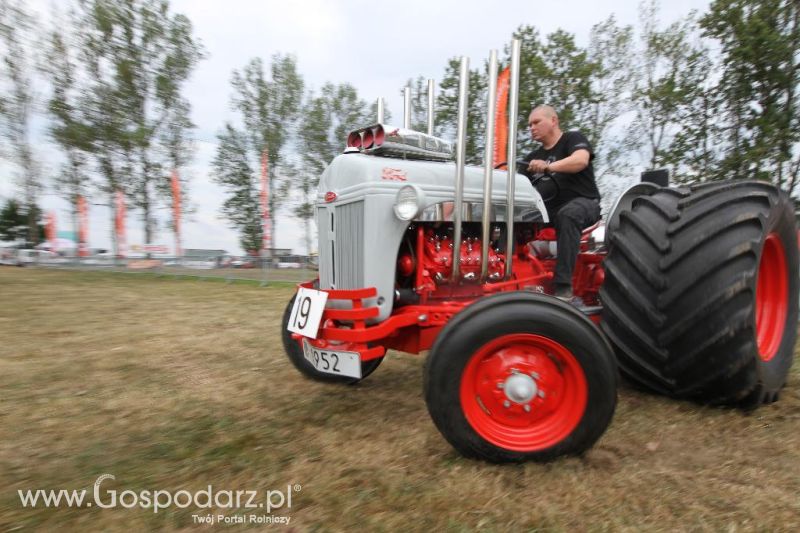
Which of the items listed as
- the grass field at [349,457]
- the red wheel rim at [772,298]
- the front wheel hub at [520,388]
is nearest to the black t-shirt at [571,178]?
the red wheel rim at [772,298]

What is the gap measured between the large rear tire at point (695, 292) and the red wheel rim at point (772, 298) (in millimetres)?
320

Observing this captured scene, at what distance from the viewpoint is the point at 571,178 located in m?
3.63

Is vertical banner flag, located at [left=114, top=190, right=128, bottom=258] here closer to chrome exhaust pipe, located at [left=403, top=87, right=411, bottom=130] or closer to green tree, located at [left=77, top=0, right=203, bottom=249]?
green tree, located at [left=77, top=0, right=203, bottom=249]

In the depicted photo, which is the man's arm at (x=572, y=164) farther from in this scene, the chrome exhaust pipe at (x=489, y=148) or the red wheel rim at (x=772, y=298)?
the red wheel rim at (x=772, y=298)

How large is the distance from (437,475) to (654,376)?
4.64 ft

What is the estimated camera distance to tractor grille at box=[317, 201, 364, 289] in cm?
287

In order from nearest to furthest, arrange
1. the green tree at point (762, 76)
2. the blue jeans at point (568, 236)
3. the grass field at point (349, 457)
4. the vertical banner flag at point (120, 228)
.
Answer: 1. the grass field at point (349, 457)
2. the blue jeans at point (568, 236)
3. the green tree at point (762, 76)
4. the vertical banner flag at point (120, 228)

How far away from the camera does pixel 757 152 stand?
15.6 meters

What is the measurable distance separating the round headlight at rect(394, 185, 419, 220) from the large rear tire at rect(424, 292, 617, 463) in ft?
2.09

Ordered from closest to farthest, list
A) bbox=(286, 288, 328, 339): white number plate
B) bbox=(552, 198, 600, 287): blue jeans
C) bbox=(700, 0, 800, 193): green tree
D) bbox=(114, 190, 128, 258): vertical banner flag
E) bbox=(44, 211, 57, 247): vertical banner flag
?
bbox=(286, 288, 328, 339): white number plate
bbox=(552, 198, 600, 287): blue jeans
bbox=(700, 0, 800, 193): green tree
bbox=(114, 190, 128, 258): vertical banner flag
bbox=(44, 211, 57, 247): vertical banner flag

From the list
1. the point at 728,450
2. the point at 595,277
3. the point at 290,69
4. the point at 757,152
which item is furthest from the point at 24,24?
the point at 757,152

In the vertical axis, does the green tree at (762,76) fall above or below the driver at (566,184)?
above

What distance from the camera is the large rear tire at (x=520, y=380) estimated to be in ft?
7.38

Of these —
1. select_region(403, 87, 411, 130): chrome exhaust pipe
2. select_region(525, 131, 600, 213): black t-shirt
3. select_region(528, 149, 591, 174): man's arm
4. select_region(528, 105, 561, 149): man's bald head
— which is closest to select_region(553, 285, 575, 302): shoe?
select_region(525, 131, 600, 213): black t-shirt
